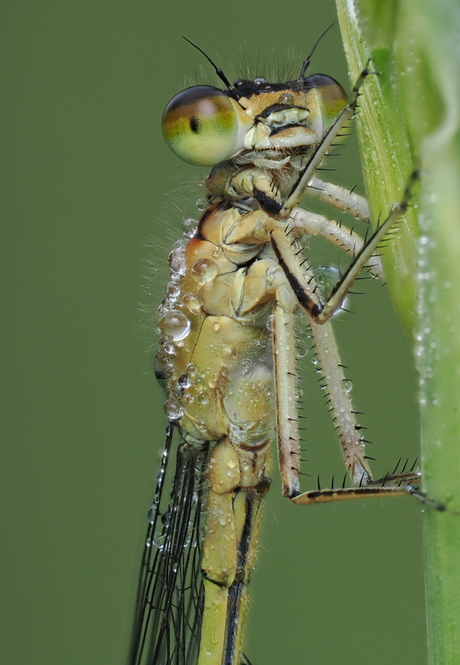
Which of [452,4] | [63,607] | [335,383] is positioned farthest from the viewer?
[63,607]

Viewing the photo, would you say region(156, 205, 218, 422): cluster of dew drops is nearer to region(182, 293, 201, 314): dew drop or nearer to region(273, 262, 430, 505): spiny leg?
region(182, 293, 201, 314): dew drop

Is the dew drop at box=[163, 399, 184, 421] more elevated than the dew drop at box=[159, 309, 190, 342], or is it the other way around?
the dew drop at box=[159, 309, 190, 342]

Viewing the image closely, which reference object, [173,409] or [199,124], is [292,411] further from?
[199,124]

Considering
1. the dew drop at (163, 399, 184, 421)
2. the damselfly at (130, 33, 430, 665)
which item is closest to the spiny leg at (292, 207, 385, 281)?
the damselfly at (130, 33, 430, 665)

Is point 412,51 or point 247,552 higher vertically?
point 412,51

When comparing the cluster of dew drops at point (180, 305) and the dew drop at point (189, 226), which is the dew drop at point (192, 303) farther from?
the dew drop at point (189, 226)

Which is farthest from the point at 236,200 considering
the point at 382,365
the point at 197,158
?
the point at 382,365

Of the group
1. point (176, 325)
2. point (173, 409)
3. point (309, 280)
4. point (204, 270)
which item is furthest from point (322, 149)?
point (173, 409)

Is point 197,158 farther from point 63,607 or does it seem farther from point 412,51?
point 63,607

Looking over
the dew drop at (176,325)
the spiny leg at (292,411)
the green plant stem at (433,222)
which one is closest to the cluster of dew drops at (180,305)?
the dew drop at (176,325)
